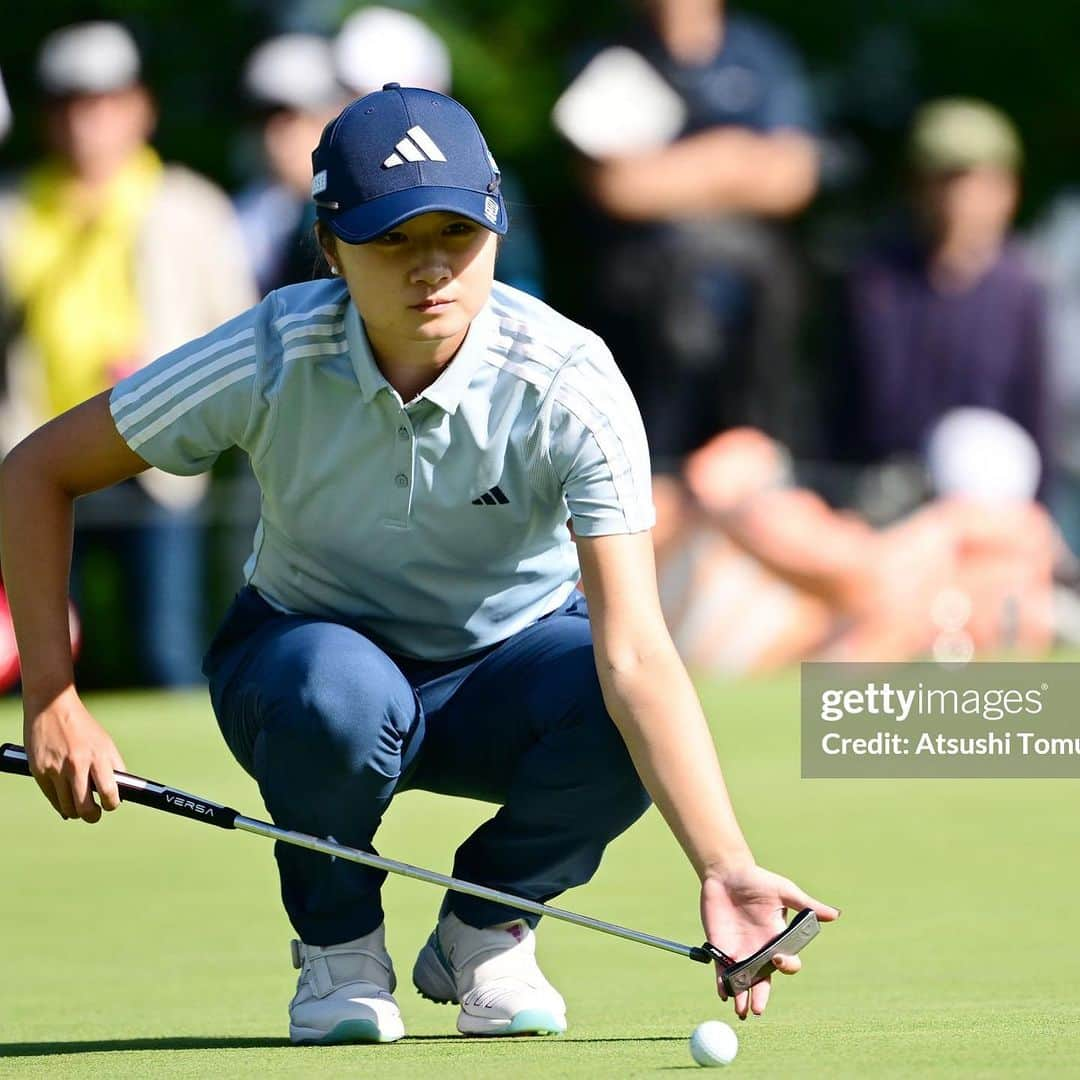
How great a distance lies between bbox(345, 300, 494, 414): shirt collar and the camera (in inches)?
159

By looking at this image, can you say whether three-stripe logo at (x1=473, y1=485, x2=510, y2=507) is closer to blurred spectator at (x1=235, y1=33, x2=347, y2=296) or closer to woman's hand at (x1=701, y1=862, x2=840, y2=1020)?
woman's hand at (x1=701, y1=862, x2=840, y2=1020)

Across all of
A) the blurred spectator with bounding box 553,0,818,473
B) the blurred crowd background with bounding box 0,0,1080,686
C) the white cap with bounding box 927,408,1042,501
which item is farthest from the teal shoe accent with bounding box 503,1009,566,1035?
the white cap with bounding box 927,408,1042,501

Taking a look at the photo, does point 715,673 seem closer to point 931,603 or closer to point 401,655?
point 931,603

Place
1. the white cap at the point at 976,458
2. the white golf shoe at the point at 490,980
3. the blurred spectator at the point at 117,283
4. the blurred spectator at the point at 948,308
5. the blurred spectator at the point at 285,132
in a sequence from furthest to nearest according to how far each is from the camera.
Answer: the blurred spectator at the point at 948,308, the white cap at the point at 976,458, the blurred spectator at the point at 285,132, the blurred spectator at the point at 117,283, the white golf shoe at the point at 490,980

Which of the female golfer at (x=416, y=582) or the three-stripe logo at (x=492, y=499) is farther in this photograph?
the three-stripe logo at (x=492, y=499)

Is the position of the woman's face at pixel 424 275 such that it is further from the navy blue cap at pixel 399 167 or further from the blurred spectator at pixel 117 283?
the blurred spectator at pixel 117 283

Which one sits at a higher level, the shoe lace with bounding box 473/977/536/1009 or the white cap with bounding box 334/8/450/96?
the white cap with bounding box 334/8/450/96

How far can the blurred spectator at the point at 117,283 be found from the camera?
31.3 ft

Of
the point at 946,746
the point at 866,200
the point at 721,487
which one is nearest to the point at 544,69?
the point at 866,200

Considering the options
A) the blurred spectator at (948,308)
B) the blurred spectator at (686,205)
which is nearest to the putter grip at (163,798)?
the blurred spectator at (686,205)

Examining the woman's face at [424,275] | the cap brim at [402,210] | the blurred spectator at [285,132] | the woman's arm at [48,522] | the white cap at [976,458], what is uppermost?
the blurred spectator at [285,132]

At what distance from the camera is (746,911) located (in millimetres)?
3752

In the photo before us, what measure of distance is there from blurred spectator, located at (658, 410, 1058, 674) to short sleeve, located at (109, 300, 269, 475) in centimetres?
599

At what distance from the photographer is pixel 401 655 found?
4332 mm
